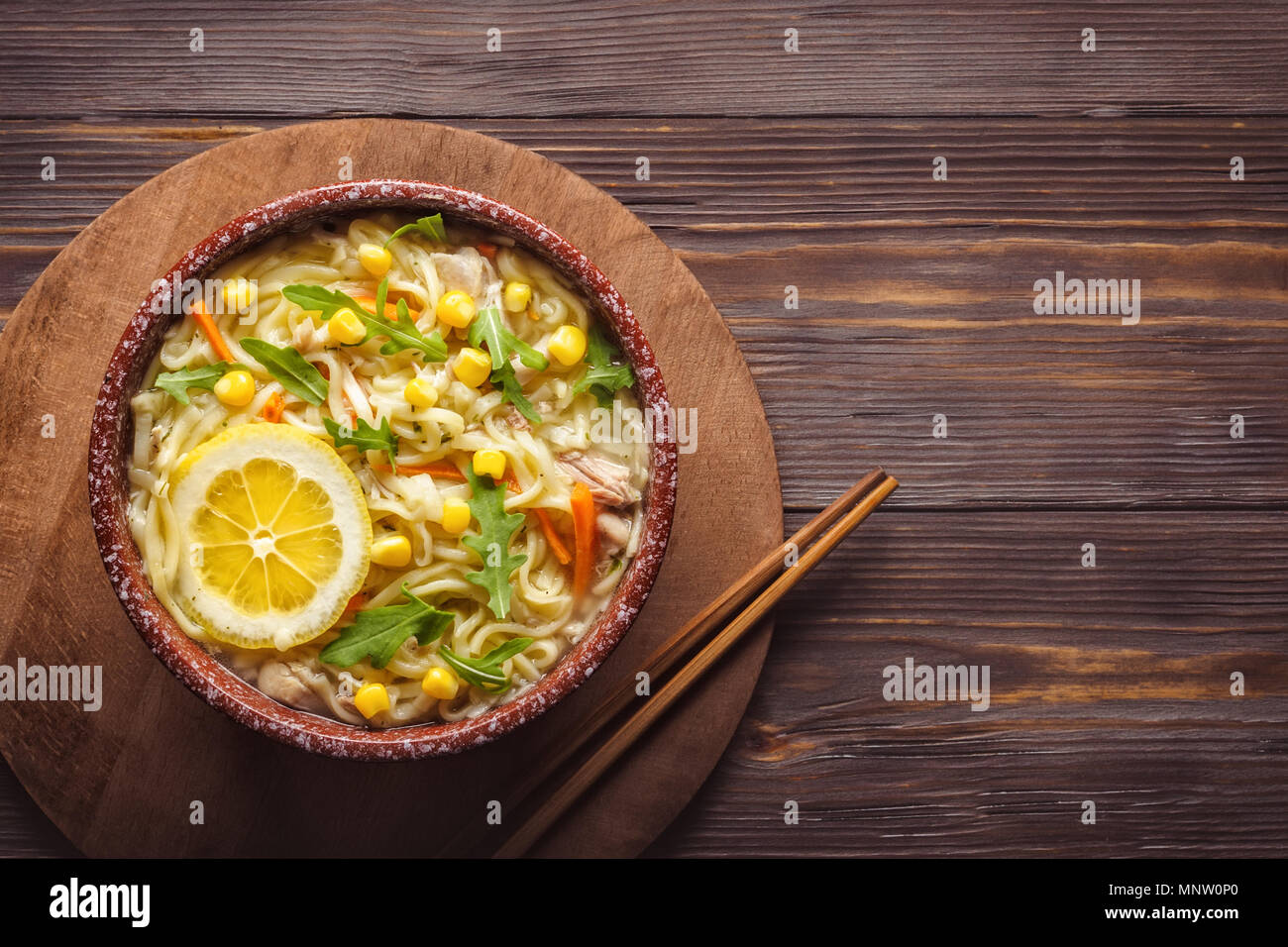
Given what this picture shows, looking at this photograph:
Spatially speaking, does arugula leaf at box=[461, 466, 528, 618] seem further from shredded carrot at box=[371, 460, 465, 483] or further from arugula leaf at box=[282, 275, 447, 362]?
arugula leaf at box=[282, 275, 447, 362]

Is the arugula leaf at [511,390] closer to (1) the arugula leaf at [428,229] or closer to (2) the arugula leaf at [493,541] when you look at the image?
(2) the arugula leaf at [493,541]

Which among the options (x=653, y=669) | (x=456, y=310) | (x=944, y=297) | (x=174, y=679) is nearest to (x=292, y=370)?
(x=456, y=310)

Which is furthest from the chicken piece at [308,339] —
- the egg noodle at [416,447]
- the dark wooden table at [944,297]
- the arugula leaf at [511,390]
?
the dark wooden table at [944,297]

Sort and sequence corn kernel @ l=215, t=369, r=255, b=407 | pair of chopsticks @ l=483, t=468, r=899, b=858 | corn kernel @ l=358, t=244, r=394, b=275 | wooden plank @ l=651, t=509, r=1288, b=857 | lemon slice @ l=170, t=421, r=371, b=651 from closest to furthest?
lemon slice @ l=170, t=421, r=371, b=651 → corn kernel @ l=215, t=369, r=255, b=407 → corn kernel @ l=358, t=244, r=394, b=275 → pair of chopsticks @ l=483, t=468, r=899, b=858 → wooden plank @ l=651, t=509, r=1288, b=857

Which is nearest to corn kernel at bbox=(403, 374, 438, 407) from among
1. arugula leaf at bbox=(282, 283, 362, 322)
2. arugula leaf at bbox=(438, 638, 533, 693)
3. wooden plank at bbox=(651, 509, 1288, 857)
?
arugula leaf at bbox=(282, 283, 362, 322)

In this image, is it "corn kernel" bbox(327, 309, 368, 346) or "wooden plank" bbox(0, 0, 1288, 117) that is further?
"wooden plank" bbox(0, 0, 1288, 117)
